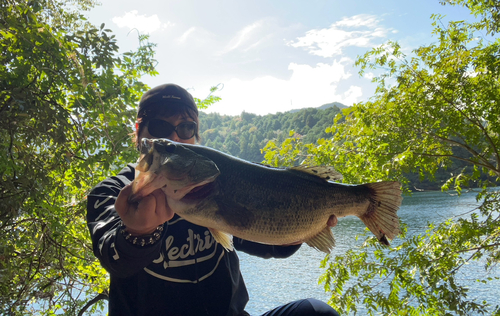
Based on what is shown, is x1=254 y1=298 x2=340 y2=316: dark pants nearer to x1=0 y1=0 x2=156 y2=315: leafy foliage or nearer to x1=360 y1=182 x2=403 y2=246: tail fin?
x1=360 y1=182 x2=403 y2=246: tail fin

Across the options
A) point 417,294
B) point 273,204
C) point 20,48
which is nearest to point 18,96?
point 20,48

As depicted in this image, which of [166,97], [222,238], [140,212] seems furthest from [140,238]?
[166,97]

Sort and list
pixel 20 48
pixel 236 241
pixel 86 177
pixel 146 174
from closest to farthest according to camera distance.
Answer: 1. pixel 146 174
2. pixel 236 241
3. pixel 20 48
4. pixel 86 177

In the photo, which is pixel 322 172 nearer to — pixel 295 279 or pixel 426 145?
pixel 426 145

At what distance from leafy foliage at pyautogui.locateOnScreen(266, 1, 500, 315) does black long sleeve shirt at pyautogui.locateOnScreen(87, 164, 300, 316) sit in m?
3.26

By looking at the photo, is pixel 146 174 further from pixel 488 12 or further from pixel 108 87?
pixel 488 12

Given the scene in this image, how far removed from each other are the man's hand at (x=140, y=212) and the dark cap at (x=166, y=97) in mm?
967

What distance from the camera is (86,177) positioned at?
467cm

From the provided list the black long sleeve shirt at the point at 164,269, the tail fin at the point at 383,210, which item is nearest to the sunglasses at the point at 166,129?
the black long sleeve shirt at the point at 164,269

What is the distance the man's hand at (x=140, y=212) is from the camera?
163 cm

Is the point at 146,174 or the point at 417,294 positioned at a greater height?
the point at 146,174

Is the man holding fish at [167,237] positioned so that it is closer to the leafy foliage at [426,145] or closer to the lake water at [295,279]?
the leafy foliage at [426,145]

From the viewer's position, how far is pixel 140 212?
163 cm

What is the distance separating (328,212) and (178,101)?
4.60ft
